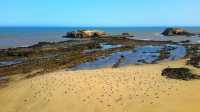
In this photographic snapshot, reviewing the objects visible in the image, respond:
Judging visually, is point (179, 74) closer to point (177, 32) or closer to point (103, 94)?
point (103, 94)

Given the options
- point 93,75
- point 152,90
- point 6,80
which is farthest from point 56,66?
point 152,90

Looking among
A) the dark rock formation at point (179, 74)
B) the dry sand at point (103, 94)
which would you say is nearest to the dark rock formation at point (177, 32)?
the dark rock formation at point (179, 74)

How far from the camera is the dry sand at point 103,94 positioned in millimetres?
15148

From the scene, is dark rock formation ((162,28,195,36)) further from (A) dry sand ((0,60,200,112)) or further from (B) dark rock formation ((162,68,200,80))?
(A) dry sand ((0,60,200,112))

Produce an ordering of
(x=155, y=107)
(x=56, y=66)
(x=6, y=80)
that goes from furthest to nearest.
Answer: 1. (x=56, y=66)
2. (x=6, y=80)
3. (x=155, y=107)

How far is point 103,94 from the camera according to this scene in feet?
55.2

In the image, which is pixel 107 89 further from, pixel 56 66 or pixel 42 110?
pixel 56 66

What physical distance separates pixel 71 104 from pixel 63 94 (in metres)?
1.60

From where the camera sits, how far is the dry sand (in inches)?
596

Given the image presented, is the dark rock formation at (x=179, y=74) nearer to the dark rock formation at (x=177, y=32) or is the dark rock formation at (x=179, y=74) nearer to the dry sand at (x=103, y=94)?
the dry sand at (x=103, y=94)

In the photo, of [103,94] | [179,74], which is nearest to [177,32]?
[179,74]

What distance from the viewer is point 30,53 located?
127ft

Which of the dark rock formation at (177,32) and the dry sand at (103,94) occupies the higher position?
the dry sand at (103,94)

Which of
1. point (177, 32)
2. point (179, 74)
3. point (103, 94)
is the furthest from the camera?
point (177, 32)
